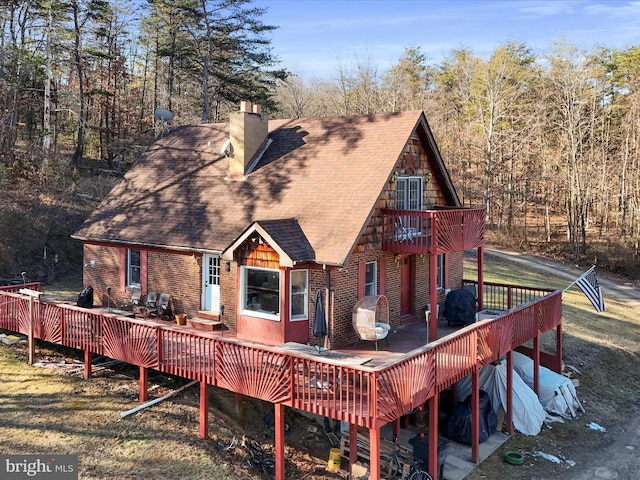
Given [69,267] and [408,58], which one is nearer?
[69,267]

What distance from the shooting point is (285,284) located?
524 inches

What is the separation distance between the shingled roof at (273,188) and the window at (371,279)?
210 centimetres

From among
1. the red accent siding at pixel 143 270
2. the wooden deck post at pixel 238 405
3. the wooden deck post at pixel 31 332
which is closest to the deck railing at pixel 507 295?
the wooden deck post at pixel 238 405

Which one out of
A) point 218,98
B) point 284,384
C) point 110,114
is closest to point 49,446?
point 284,384

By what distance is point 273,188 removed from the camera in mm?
15883

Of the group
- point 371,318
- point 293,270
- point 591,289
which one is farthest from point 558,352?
point 293,270

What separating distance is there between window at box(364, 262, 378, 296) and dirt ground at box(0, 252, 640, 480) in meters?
3.76

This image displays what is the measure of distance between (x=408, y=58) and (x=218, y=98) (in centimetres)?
2451

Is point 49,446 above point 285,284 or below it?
below

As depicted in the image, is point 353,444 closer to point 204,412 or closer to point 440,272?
point 204,412

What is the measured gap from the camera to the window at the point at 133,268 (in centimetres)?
1706

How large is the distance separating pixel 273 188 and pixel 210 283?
3.23 metres

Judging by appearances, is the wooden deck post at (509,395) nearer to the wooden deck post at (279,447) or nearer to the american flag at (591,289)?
the american flag at (591,289)

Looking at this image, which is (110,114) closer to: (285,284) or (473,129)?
(473,129)
